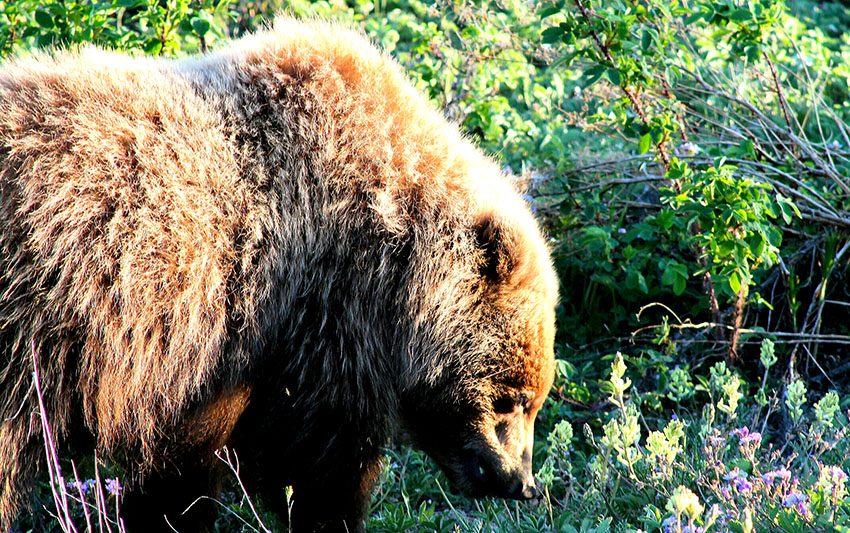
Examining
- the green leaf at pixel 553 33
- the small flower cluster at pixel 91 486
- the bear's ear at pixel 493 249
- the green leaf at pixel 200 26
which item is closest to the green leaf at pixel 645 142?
the green leaf at pixel 553 33

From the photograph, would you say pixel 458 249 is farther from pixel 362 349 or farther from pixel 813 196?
pixel 813 196

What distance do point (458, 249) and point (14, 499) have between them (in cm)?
186

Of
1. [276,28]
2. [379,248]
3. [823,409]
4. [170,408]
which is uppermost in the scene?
[276,28]

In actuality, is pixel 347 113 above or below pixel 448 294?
above

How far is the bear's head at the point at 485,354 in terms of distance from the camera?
3402 millimetres

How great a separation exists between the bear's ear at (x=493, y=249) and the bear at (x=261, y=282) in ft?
0.03

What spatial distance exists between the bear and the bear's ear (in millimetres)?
10

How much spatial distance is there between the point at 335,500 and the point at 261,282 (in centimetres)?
100

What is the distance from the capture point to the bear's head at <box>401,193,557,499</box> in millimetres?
3402

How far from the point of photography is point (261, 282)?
3.17m

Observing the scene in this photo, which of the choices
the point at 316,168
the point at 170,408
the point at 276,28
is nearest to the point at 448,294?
the point at 316,168

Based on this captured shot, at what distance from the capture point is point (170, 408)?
316 centimetres

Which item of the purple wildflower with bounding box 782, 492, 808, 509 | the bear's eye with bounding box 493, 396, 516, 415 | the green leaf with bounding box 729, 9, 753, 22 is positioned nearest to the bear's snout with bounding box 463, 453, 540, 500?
the bear's eye with bounding box 493, 396, 516, 415

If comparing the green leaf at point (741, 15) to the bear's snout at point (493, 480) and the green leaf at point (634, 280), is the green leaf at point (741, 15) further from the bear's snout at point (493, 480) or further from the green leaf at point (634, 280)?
the bear's snout at point (493, 480)
